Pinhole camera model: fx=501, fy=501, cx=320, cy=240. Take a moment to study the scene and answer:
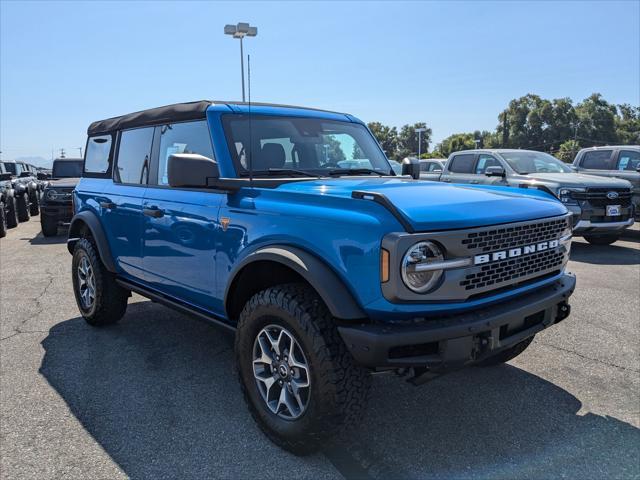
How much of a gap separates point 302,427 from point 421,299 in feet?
2.97

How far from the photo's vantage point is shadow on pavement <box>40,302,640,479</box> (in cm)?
255

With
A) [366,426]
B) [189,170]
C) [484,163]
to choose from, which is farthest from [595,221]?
[189,170]

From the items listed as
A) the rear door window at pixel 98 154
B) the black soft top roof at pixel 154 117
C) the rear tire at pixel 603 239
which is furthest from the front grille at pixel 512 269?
the rear tire at pixel 603 239

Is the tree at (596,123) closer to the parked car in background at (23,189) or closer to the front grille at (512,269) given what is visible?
the parked car in background at (23,189)

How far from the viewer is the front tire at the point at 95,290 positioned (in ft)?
15.2

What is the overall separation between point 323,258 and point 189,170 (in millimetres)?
1006

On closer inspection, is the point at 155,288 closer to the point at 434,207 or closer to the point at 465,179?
the point at 434,207

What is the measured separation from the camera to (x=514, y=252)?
2635 millimetres

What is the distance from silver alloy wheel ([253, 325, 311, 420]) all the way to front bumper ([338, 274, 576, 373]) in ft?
1.41

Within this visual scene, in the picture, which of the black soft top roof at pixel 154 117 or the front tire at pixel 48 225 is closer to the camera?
the black soft top roof at pixel 154 117

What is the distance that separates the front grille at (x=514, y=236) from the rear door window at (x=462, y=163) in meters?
8.20

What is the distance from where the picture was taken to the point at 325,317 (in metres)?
2.49

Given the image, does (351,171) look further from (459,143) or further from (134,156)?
(459,143)

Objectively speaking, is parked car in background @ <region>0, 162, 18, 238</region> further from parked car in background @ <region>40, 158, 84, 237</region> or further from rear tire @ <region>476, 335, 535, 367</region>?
rear tire @ <region>476, 335, 535, 367</region>
